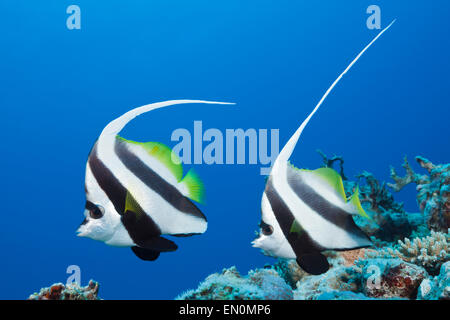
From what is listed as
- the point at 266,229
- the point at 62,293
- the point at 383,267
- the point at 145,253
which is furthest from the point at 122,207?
the point at 383,267

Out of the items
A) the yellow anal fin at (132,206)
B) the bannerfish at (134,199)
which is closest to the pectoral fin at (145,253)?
the bannerfish at (134,199)

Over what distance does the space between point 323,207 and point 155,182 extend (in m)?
1.01

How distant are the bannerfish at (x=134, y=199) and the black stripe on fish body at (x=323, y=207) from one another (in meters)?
0.58

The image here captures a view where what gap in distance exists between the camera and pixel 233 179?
4291cm

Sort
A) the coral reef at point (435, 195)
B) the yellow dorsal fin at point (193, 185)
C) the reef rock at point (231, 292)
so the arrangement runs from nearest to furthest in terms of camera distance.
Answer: the yellow dorsal fin at point (193, 185) → the reef rock at point (231, 292) → the coral reef at point (435, 195)

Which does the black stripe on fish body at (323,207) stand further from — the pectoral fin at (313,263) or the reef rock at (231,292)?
the reef rock at (231,292)

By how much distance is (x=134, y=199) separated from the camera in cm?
182

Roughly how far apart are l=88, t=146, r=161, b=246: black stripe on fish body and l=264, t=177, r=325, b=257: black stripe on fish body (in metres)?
0.69

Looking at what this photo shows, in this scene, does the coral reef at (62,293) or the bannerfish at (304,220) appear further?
the coral reef at (62,293)

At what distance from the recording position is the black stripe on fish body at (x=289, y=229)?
6.01ft

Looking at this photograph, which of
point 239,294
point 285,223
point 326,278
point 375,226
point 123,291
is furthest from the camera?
point 123,291
